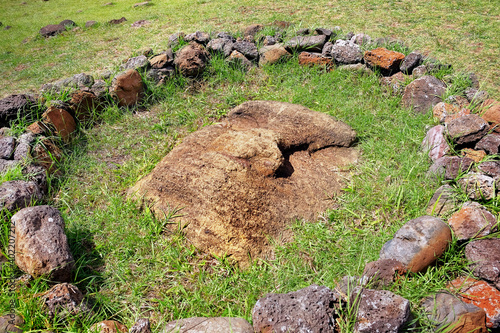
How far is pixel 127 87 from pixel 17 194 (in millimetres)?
2146

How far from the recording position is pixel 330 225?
10.1 feet

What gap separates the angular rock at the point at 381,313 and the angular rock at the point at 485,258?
697 mm

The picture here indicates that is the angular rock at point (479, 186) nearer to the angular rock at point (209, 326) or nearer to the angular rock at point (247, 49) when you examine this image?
the angular rock at point (209, 326)

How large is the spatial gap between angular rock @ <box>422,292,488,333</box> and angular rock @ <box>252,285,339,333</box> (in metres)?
0.59

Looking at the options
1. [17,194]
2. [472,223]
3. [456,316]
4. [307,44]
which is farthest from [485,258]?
[307,44]

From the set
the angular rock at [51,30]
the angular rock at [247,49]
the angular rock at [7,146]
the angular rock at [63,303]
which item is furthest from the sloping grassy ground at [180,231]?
the angular rock at [51,30]

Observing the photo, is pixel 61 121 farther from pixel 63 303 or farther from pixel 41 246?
pixel 63 303

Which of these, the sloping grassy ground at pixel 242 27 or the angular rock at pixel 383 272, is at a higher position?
the sloping grassy ground at pixel 242 27

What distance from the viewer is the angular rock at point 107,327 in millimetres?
2213

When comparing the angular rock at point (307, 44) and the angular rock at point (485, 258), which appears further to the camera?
the angular rock at point (307, 44)

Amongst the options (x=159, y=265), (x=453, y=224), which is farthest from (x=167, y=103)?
(x=453, y=224)

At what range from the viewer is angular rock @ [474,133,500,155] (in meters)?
3.10

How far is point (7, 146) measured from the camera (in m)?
3.61

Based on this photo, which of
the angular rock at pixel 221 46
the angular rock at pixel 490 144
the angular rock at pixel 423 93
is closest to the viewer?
the angular rock at pixel 490 144
